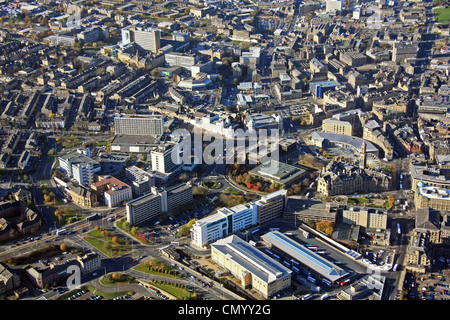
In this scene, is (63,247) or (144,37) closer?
(63,247)

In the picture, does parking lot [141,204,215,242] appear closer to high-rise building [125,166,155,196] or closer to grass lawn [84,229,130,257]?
grass lawn [84,229,130,257]

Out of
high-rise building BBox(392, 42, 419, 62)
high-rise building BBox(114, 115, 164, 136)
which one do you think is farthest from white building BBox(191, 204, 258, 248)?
high-rise building BBox(392, 42, 419, 62)

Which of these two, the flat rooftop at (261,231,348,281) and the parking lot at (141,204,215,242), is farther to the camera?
the parking lot at (141,204,215,242)

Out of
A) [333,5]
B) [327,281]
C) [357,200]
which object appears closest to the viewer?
[327,281]

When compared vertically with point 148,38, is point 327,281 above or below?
below

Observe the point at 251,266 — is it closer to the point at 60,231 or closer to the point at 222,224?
the point at 222,224

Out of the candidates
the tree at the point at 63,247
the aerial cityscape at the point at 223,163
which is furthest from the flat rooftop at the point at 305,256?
the tree at the point at 63,247

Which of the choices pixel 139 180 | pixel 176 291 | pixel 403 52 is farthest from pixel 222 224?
pixel 403 52
